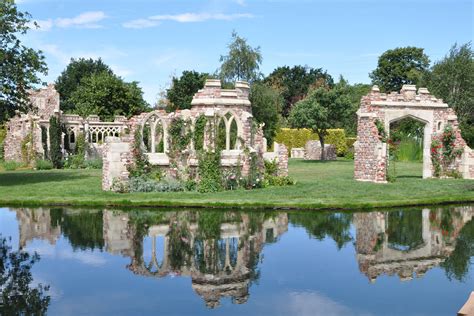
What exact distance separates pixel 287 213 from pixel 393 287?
6998mm

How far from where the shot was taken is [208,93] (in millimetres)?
20641

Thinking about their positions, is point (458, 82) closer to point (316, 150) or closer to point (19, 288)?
point (316, 150)

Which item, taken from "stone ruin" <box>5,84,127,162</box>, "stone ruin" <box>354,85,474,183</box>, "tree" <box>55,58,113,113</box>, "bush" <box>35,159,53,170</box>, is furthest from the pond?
"tree" <box>55,58,113,113</box>

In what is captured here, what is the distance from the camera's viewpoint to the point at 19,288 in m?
8.80

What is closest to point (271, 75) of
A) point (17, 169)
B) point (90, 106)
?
point (90, 106)

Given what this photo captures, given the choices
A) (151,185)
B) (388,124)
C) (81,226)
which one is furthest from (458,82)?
(81,226)

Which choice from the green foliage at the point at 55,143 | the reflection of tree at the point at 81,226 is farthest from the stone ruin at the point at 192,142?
the green foliage at the point at 55,143

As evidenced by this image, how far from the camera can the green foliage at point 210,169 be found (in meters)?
19.7

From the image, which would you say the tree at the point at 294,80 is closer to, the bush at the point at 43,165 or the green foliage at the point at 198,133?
the bush at the point at 43,165

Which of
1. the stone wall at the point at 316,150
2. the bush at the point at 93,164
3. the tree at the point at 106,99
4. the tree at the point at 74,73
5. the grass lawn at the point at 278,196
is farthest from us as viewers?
the tree at the point at 74,73

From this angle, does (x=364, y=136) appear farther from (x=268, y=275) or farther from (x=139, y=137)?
(x=268, y=275)

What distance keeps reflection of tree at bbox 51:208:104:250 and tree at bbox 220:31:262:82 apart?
31.0 m

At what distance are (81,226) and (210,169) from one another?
6.64m

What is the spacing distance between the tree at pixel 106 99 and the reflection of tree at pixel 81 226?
97.9 feet
